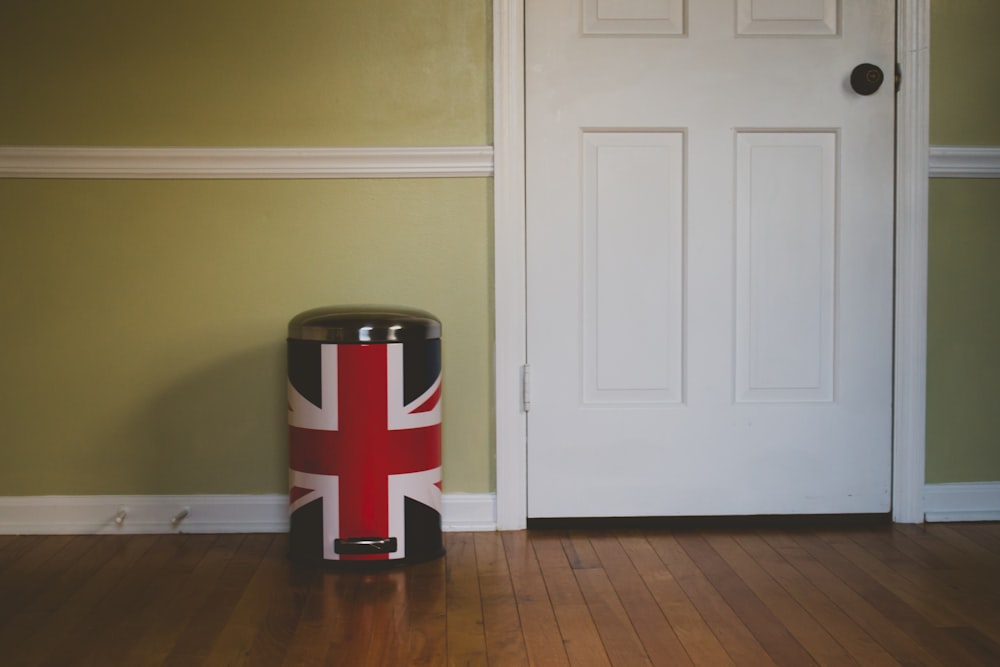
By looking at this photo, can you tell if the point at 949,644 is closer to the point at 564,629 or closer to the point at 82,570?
the point at 564,629

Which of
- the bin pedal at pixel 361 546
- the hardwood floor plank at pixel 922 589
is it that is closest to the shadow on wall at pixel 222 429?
the bin pedal at pixel 361 546

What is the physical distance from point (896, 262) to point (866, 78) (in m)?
0.50

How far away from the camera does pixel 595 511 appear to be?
254 centimetres

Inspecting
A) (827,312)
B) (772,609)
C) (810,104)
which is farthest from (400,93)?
(772,609)

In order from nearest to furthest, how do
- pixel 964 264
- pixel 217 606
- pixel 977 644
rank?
pixel 977 644, pixel 217 606, pixel 964 264

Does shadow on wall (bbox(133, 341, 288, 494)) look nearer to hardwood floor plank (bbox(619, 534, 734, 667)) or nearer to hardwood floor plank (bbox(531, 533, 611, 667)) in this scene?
hardwood floor plank (bbox(531, 533, 611, 667))

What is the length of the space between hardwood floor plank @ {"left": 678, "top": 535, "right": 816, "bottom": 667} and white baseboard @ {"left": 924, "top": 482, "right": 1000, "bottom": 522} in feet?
2.26

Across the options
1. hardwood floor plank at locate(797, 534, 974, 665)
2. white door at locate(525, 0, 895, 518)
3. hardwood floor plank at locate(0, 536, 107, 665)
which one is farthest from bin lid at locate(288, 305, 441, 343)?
hardwood floor plank at locate(797, 534, 974, 665)

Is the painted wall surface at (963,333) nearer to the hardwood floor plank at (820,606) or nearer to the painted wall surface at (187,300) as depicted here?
the hardwood floor plank at (820,606)

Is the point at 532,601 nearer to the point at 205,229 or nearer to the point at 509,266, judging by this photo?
the point at 509,266

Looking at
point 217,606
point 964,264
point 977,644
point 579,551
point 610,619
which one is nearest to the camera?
point 977,644

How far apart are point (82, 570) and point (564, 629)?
3.84 ft

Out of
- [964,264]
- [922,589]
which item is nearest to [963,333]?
[964,264]

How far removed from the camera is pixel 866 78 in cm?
249
